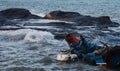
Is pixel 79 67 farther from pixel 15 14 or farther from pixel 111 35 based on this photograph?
pixel 15 14

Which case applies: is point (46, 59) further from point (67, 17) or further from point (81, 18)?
point (67, 17)

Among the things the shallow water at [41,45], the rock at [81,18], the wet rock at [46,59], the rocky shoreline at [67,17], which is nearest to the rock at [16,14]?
the rocky shoreline at [67,17]

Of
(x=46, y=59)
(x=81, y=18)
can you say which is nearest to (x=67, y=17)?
(x=81, y=18)

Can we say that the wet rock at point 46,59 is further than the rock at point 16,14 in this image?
No

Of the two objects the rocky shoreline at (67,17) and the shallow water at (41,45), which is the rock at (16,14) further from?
the shallow water at (41,45)

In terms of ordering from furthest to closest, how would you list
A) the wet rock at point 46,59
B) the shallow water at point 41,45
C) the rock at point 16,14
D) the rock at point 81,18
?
the rock at point 16,14 → the rock at point 81,18 → the wet rock at point 46,59 → the shallow water at point 41,45

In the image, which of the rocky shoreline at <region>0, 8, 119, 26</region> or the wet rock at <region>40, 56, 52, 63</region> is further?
the rocky shoreline at <region>0, 8, 119, 26</region>

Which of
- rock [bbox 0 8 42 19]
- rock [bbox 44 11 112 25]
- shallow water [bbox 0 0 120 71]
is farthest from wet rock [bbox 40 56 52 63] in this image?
rock [bbox 0 8 42 19]

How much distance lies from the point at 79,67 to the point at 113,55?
260cm

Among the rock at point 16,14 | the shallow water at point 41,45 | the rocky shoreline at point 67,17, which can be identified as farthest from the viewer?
the rock at point 16,14

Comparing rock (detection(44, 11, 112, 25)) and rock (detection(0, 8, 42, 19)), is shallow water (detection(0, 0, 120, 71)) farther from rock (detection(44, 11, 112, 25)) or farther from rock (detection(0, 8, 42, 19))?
rock (detection(0, 8, 42, 19))

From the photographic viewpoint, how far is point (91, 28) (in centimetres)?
4466

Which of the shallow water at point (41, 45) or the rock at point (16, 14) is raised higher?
the shallow water at point (41, 45)

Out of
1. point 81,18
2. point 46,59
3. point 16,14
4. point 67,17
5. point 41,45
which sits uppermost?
point 46,59
